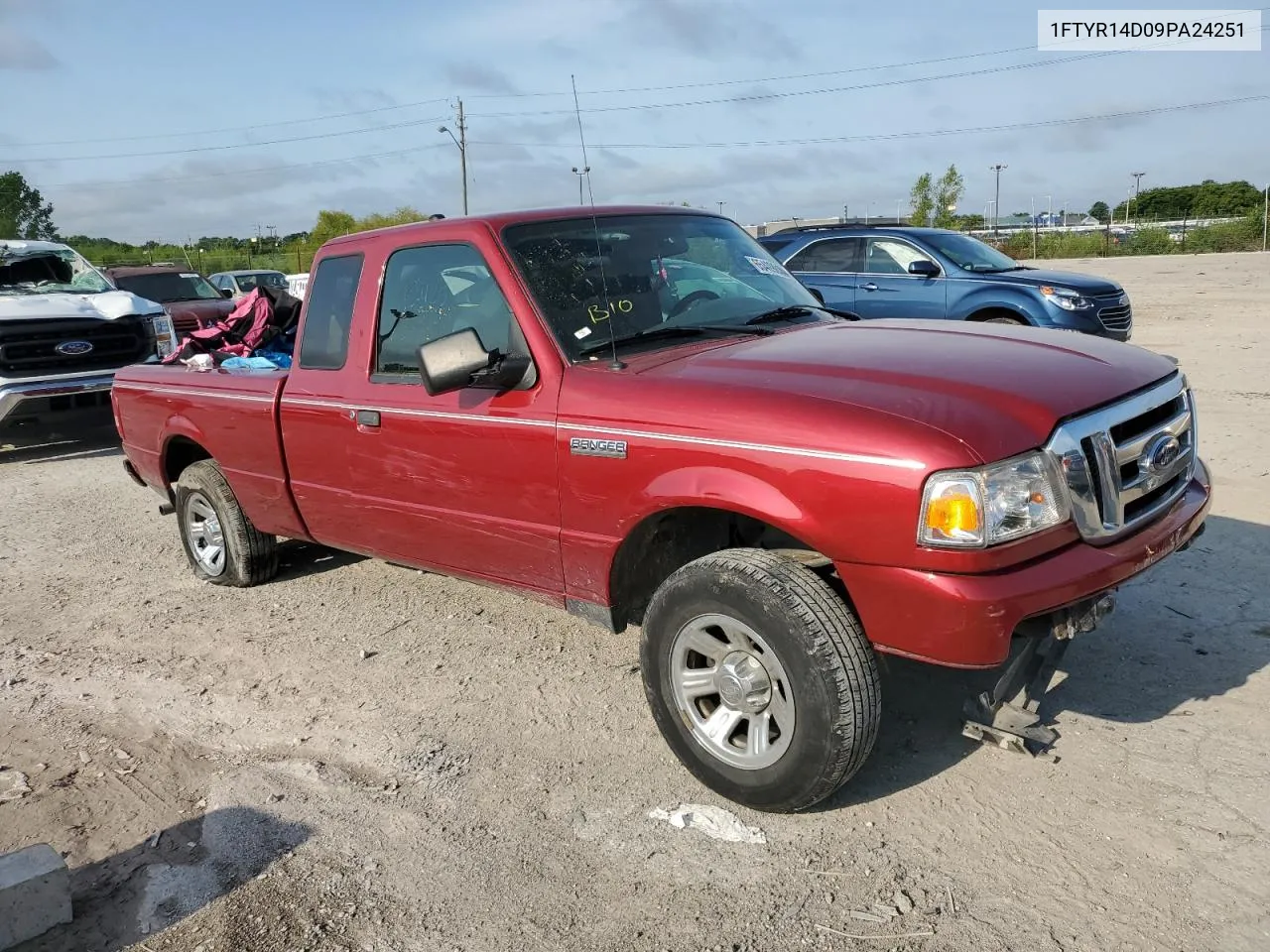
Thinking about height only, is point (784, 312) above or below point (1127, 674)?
above

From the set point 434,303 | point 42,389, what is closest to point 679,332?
point 434,303

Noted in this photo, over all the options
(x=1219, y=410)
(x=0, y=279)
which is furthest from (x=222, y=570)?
(x=1219, y=410)

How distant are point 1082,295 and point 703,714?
851 cm

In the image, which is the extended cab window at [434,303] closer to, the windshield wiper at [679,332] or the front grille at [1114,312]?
the windshield wiper at [679,332]

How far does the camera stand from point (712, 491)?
3154mm

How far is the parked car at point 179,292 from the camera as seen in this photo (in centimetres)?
1470

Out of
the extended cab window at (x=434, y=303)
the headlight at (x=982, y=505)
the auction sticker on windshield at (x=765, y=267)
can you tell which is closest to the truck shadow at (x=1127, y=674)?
the headlight at (x=982, y=505)

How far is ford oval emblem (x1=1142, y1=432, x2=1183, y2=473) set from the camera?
127 inches

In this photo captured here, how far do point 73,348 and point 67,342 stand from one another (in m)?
0.08

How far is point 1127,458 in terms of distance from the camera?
3.12 m

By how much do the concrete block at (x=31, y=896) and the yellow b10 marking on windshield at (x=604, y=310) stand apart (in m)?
2.45

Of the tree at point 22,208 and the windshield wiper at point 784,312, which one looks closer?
the windshield wiper at point 784,312

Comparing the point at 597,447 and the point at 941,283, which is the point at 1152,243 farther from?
the point at 597,447

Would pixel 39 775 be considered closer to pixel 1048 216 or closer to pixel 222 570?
pixel 222 570
